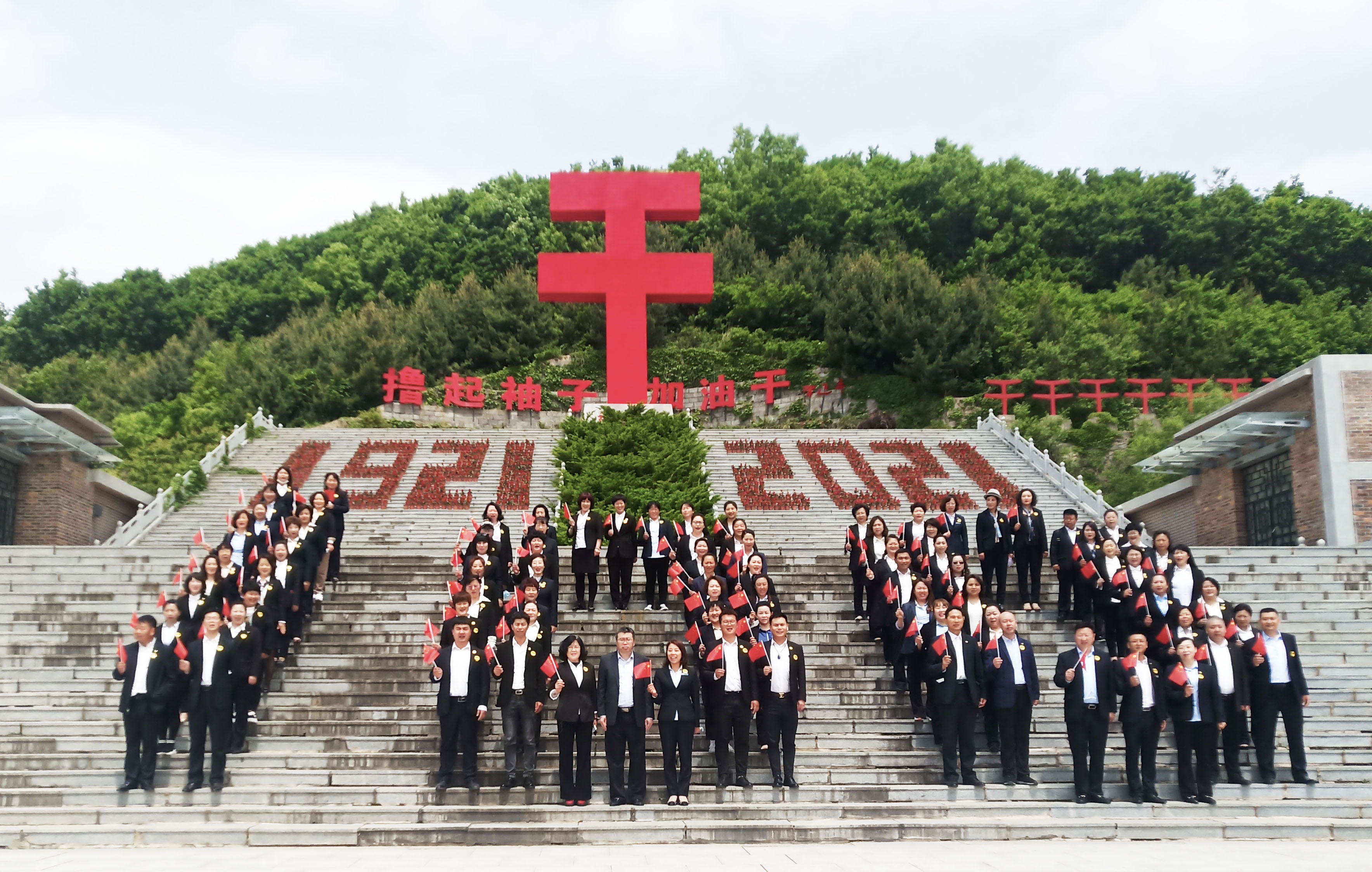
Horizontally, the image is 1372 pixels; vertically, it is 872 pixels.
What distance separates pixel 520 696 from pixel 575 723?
1.55ft

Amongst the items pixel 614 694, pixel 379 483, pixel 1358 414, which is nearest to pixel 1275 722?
pixel 614 694

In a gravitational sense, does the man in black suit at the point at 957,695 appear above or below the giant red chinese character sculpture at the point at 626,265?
below

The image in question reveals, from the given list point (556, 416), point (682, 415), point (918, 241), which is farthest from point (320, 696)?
point (918, 241)

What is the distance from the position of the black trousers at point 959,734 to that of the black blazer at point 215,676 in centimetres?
535

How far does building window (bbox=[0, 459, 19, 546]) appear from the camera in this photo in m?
16.4

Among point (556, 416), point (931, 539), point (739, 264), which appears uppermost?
point (739, 264)

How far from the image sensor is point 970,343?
30.8 metres

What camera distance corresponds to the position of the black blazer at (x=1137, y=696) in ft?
27.1

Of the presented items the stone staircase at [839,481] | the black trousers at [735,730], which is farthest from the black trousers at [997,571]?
the black trousers at [735,730]

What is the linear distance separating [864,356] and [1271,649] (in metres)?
23.6

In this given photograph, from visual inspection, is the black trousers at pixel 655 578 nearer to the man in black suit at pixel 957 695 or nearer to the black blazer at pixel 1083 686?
the man in black suit at pixel 957 695

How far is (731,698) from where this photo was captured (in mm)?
8312

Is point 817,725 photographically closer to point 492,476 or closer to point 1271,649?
point 1271,649

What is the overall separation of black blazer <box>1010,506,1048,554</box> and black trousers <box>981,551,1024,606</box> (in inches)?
6.9
